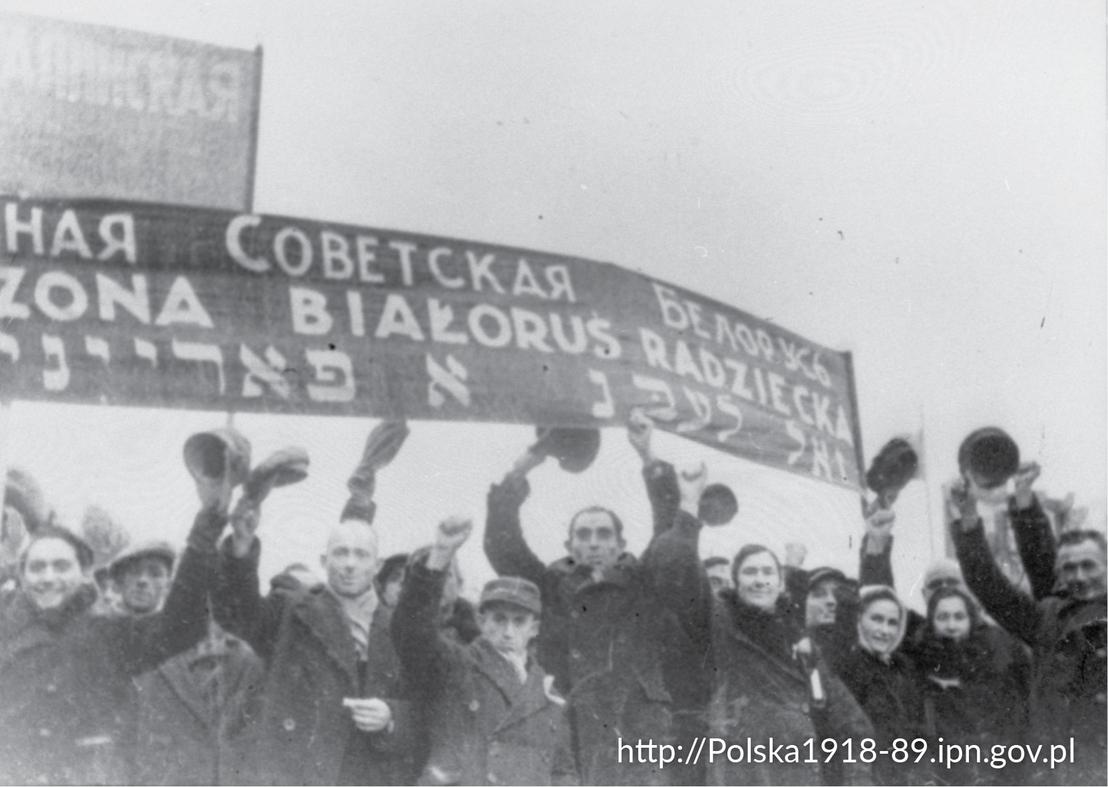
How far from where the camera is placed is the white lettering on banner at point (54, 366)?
3.57m

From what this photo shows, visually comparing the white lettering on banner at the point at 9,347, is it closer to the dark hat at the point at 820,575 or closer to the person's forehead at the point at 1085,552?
Answer: the dark hat at the point at 820,575

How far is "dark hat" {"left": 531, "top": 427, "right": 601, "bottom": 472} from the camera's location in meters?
3.88

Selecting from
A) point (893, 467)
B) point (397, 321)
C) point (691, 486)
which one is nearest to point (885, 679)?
point (893, 467)

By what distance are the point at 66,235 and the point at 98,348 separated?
0.34 metres

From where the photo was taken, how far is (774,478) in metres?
4.06

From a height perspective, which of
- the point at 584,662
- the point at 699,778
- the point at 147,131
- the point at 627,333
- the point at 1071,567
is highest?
the point at 147,131

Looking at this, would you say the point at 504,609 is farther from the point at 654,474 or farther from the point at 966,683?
the point at 966,683

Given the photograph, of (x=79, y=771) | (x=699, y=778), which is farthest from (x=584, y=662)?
(x=79, y=771)

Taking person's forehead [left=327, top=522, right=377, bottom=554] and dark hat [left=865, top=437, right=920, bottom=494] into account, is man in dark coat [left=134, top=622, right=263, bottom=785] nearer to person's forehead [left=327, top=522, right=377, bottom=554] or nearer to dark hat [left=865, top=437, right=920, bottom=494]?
person's forehead [left=327, top=522, right=377, bottom=554]

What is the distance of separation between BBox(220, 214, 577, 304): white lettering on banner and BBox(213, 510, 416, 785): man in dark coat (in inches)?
29.6

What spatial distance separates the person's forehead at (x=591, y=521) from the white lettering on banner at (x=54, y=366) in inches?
60.3

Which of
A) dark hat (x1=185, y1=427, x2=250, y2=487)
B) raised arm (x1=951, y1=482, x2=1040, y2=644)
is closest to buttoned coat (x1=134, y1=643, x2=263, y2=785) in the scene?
dark hat (x1=185, y1=427, x2=250, y2=487)

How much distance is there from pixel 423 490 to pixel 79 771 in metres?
1.21

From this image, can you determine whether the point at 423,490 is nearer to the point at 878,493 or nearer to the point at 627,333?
the point at 627,333
